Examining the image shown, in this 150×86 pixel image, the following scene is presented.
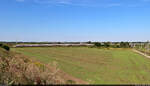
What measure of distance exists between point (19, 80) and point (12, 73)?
2.49ft

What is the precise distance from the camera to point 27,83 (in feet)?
18.4

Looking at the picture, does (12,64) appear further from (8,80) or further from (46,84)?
(46,84)

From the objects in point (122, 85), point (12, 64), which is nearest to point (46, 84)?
point (12, 64)

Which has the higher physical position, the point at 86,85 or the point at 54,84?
the point at 54,84

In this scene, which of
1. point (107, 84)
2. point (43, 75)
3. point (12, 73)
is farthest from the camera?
point (107, 84)

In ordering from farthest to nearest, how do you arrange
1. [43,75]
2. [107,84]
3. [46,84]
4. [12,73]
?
1. [107,84]
2. [12,73]
3. [43,75]
4. [46,84]

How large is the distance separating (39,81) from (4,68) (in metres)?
2.70

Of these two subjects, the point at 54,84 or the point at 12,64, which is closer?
the point at 54,84

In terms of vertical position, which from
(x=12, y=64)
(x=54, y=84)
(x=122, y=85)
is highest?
(x=12, y=64)

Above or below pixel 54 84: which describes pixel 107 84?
below

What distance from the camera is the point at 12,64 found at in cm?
707

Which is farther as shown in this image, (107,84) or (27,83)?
(107,84)

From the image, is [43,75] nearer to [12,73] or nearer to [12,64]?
[12,73]

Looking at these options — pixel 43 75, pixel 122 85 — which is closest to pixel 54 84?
pixel 43 75
